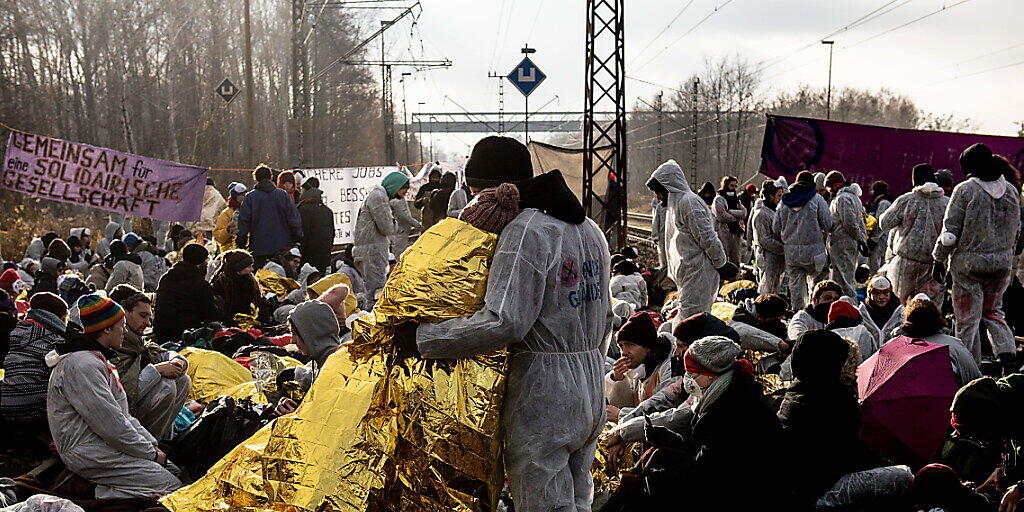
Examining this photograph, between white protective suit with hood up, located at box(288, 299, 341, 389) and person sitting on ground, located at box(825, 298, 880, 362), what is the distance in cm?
325

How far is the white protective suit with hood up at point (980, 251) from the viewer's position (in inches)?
294

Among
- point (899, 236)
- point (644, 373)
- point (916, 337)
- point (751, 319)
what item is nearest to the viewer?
point (916, 337)

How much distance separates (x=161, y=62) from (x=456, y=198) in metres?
37.7

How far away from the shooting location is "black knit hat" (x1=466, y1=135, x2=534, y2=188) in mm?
3463

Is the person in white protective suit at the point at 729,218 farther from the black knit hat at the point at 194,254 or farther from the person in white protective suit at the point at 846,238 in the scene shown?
the black knit hat at the point at 194,254

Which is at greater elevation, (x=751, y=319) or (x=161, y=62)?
(x=161, y=62)

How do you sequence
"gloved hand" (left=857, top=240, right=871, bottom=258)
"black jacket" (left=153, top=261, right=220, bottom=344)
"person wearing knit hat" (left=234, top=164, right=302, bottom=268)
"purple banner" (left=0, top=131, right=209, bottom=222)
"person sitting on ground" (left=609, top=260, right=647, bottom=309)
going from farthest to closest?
"purple banner" (left=0, top=131, right=209, bottom=222)
"person wearing knit hat" (left=234, top=164, right=302, bottom=268)
"gloved hand" (left=857, top=240, right=871, bottom=258)
"person sitting on ground" (left=609, top=260, right=647, bottom=309)
"black jacket" (left=153, top=261, right=220, bottom=344)

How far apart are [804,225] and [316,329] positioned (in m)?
6.49

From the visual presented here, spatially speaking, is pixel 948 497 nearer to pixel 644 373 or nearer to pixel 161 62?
pixel 644 373

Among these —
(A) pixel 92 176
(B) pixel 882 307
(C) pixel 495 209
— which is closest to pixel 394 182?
(A) pixel 92 176

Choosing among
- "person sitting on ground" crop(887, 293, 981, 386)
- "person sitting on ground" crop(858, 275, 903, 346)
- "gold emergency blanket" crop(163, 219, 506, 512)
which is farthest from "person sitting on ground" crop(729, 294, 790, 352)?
"gold emergency blanket" crop(163, 219, 506, 512)

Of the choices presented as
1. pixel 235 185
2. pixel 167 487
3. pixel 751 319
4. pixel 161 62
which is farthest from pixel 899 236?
pixel 161 62

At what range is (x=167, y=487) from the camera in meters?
4.89

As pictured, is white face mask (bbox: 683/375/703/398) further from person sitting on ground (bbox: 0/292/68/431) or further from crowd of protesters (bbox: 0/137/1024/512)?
person sitting on ground (bbox: 0/292/68/431)
